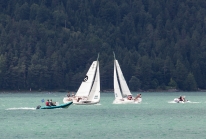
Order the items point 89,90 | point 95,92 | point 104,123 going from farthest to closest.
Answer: point 95,92, point 89,90, point 104,123

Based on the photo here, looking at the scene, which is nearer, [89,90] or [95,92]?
[89,90]

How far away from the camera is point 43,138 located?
3002 inches

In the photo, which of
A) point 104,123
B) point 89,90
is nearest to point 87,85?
point 89,90

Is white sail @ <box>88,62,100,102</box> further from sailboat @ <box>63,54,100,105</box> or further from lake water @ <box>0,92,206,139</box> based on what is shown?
lake water @ <box>0,92,206,139</box>

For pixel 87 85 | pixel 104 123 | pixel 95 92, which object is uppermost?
pixel 87 85

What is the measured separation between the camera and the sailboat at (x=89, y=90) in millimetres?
124625

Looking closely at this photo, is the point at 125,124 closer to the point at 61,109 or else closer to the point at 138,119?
the point at 138,119

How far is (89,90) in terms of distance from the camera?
12431cm

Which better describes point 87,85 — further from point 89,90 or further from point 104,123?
point 104,123

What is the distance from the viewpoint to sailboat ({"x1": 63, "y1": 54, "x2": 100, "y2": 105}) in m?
125

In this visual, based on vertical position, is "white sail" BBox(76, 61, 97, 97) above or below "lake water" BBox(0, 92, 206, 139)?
above

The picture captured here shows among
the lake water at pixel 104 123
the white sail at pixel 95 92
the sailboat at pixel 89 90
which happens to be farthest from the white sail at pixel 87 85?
the lake water at pixel 104 123

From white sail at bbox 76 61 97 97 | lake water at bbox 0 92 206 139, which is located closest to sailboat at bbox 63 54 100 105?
white sail at bbox 76 61 97 97

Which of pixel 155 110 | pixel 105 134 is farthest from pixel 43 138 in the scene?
pixel 155 110
